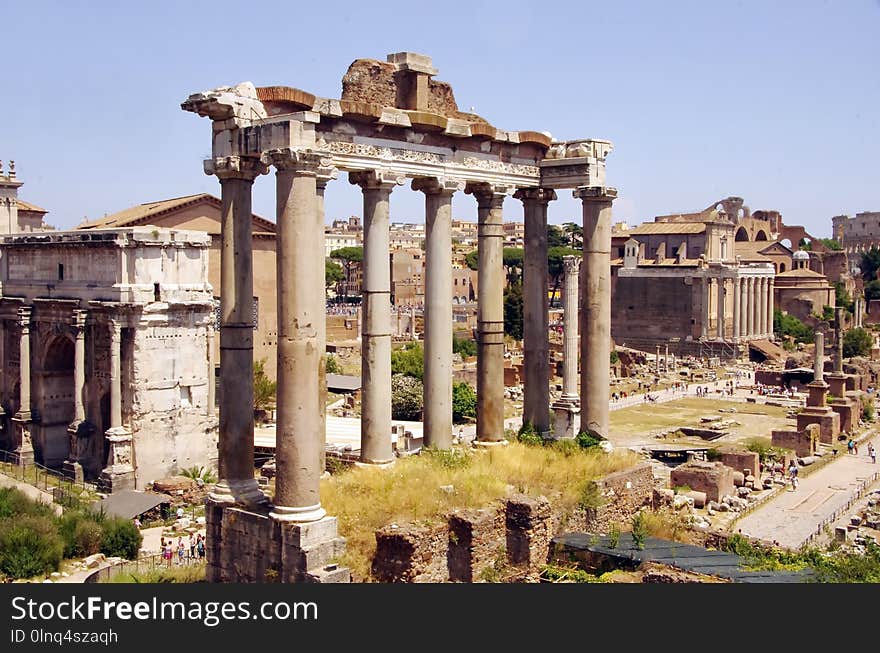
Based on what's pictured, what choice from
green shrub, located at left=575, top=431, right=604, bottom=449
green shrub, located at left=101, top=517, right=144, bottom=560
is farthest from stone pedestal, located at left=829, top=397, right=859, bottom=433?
green shrub, located at left=101, top=517, right=144, bottom=560

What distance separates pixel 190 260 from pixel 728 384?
4049 centimetres

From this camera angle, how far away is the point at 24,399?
113ft

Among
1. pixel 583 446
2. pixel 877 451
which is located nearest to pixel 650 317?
pixel 877 451

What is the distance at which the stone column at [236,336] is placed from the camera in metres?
13.4

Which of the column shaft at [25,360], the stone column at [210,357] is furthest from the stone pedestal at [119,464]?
the column shaft at [25,360]

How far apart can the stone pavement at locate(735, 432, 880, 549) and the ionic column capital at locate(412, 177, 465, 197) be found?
13.5m

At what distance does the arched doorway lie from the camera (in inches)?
1366

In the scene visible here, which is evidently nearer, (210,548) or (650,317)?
(210,548)

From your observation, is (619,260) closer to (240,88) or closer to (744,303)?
→ (744,303)

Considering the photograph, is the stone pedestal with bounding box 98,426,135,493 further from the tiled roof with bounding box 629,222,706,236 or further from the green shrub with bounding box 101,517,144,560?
the tiled roof with bounding box 629,222,706,236

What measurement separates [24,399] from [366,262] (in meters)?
24.1

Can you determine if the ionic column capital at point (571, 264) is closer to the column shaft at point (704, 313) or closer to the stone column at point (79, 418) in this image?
the stone column at point (79, 418)

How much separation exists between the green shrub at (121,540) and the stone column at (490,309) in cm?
1015

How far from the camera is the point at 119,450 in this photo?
1204 inches
